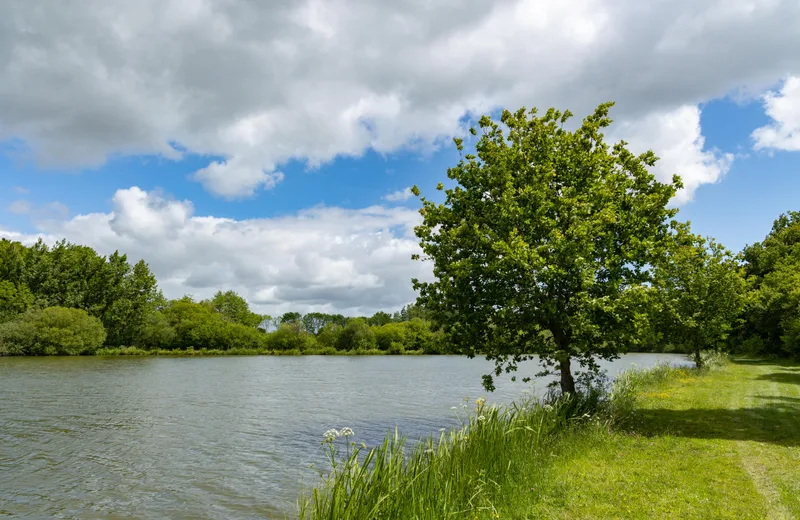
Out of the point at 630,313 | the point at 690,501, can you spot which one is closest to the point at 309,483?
the point at 690,501

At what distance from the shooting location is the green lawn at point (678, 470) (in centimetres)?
846

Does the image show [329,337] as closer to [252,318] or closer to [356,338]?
[356,338]

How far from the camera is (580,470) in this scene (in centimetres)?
1073

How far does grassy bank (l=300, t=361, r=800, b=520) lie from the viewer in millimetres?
7418

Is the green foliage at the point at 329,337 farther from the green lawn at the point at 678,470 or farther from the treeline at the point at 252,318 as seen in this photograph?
the green lawn at the point at 678,470

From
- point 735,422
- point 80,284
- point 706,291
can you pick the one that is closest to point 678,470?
point 735,422

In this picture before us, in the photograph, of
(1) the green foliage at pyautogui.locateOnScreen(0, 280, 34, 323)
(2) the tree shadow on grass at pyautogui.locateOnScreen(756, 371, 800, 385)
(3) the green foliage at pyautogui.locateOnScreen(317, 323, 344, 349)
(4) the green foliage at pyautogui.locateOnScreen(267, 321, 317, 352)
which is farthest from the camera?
(3) the green foliage at pyautogui.locateOnScreen(317, 323, 344, 349)

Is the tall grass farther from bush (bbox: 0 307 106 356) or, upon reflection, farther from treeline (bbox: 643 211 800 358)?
bush (bbox: 0 307 106 356)

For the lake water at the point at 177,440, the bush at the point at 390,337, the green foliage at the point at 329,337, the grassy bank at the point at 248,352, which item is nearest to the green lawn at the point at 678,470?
the lake water at the point at 177,440

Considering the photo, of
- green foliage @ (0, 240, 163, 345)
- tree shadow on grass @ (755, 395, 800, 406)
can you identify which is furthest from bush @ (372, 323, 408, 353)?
tree shadow on grass @ (755, 395, 800, 406)

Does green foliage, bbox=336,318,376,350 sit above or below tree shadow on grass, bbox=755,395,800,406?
above

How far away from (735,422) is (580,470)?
863 centimetres

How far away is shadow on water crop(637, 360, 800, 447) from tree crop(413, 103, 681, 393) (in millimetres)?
2778

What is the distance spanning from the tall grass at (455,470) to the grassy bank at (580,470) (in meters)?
0.03
